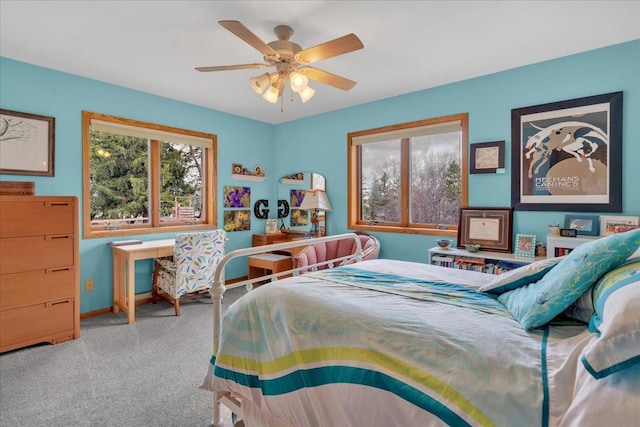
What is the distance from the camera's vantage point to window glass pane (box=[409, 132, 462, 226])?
12.0 ft

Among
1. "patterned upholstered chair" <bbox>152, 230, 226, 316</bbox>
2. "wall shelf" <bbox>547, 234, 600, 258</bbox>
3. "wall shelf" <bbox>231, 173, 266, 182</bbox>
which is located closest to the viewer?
"wall shelf" <bbox>547, 234, 600, 258</bbox>

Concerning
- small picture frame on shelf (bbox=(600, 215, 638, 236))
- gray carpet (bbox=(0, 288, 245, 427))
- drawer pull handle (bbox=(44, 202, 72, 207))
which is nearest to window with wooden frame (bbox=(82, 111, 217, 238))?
drawer pull handle (bbox=(44, 202, 72, 207))

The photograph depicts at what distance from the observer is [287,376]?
1.32 metres

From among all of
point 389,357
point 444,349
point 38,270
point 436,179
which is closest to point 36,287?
point 38,270

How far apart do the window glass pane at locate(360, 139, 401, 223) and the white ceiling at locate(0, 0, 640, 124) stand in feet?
3.21

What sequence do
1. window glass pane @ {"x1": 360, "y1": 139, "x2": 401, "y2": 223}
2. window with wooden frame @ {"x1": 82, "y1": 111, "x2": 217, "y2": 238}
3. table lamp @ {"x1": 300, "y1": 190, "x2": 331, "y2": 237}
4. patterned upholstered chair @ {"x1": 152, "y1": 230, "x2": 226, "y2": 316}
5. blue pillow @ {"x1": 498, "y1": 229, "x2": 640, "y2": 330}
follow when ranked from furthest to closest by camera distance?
table lamp @ {"x1": 300, "y1": 190, "x2": 331, "y2": 237}, window glass pane @ {"x1": 360, "y1": 139, "x2": 401, "y2": 223}, window with wooden frame @ {"x1": 82, "y1": 111, "x2": 217, "y2": 238}, patterned upholstered chair @ {"x1": 152, "y1": 230, "x2": 226, "y2": 316}, blue pillow @ {"x1": 498, "y1": 229, "x2": 640, "y2": 330}

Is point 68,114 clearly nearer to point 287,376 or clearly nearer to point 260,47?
point 260,47

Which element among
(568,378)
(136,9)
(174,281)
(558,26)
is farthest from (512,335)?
(174,281)

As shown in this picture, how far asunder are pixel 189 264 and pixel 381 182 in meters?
2.47

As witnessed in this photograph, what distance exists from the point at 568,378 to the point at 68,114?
13.7 feet

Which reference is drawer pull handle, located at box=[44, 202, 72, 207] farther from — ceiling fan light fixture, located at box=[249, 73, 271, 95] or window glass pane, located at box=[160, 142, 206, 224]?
ceiling fan light fixture, located at box=[249, 73, 271, 95]

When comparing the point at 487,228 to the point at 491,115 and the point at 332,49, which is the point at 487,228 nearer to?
the point at 491,115

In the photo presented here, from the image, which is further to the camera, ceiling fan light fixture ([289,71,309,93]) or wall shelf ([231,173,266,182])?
wall shelf ([231,173,266,182])

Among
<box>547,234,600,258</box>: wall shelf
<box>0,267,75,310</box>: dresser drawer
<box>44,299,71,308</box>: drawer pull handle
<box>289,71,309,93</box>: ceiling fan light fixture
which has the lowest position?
<box>44,299,71,308</box>: drawer pull handle
